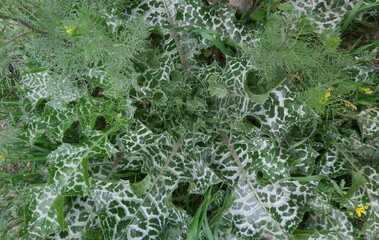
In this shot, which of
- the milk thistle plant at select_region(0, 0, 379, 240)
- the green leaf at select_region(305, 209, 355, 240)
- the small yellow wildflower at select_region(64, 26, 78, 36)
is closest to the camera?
the small yellow wildflower at select_region(64, 26, 78, 36)

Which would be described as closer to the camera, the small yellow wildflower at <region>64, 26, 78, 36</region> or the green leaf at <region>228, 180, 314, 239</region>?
the small yellow wildflower at <region>64, 26, 78, 36</region>

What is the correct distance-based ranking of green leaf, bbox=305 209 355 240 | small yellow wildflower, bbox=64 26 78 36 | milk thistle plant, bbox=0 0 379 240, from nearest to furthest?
small yellow wildflower, bbox=64 26 78 36 → milk thistle plant, bbox=0 0 379 240 → green leaf, bbox=305 209 355 240

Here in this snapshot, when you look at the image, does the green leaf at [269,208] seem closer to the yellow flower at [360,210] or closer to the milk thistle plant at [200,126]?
the milk thistle plant at [200,126]

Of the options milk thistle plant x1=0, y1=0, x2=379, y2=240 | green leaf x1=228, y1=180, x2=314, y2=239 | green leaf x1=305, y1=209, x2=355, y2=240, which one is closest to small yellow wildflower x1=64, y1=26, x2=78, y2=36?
milk thistle plant x1=0, y1=0, x2=379, y2=240

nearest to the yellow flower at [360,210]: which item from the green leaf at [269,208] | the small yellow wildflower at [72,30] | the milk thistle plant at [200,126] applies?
the milk thistle plant at [200,126]

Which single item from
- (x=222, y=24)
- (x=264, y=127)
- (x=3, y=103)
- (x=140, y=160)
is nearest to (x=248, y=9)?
(x=222, y=24)

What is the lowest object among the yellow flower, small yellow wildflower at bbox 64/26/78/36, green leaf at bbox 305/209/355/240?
green leaf at bbox 305/209/355/240

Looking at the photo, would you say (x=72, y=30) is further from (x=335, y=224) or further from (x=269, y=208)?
(x=335, y=224)

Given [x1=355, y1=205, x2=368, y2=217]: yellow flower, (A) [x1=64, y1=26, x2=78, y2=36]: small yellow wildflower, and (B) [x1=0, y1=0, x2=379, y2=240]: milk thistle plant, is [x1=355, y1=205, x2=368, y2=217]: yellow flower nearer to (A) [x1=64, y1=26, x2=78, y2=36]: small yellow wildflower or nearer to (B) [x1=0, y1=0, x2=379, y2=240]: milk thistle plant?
(B) [x1=0, y1=0, x2=379, y2=240]: milk thistle plant

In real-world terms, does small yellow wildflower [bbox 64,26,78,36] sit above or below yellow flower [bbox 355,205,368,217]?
above
